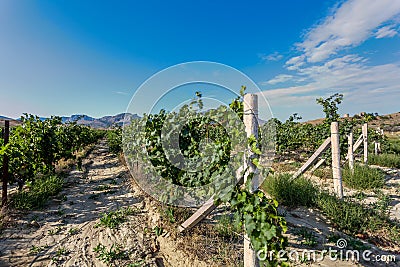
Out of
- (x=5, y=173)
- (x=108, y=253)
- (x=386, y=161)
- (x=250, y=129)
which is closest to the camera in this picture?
(x=250, y=129)

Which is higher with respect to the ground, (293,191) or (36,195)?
(293,191)

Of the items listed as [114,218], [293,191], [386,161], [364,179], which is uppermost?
[386,161]

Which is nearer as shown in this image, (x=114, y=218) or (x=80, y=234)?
(x=80, y=234)

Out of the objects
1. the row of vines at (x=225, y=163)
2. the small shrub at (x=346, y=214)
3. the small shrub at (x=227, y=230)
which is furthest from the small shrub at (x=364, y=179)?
the small shrub at (x=227, y=230)

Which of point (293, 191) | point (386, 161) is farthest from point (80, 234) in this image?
point (386, 161)

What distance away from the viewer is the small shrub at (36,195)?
480 cm

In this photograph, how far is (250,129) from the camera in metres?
2.34

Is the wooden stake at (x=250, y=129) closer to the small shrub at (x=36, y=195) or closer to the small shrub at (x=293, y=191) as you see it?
the small shrub at (x=293, y=191)

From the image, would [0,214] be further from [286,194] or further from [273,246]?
[286,194]

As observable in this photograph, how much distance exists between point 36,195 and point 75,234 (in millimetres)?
2107

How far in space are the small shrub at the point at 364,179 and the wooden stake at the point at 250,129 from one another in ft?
16.6

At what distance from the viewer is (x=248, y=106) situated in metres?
→ 2.34

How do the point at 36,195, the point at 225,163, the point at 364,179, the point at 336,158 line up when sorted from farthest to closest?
the point at 364,179
the point at 36,195
the point at 336,158
the point at 225,163

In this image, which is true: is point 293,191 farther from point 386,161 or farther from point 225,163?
point 386,161
